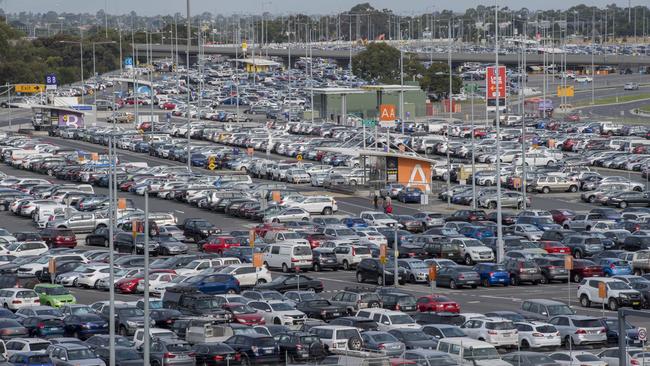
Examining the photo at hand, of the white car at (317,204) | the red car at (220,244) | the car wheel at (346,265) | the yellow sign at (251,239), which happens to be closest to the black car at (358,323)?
the car wheel at (346,265)

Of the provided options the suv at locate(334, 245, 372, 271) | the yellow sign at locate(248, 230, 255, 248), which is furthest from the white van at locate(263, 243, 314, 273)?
the yellow sign at locate(248, 230, 255, 248)

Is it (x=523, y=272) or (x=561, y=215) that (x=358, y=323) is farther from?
(x=561, y=215)

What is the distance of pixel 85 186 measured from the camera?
7838cm

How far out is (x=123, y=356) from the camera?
3288 centimetres

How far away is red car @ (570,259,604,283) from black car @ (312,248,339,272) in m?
9.87

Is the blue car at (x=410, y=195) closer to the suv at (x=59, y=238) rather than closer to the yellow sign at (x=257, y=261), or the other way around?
the suv at (x=59, y=238)

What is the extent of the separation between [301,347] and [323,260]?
20.6m

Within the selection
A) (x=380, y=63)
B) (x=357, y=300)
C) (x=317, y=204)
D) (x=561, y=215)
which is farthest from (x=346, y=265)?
(x=380, y=63)

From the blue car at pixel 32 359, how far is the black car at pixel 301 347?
5874mm

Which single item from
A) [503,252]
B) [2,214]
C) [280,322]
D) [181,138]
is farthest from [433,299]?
[181,138]

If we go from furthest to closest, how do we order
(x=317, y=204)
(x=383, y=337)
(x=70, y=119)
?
(x=70, y=119)
(x=317, y=204)
(x=383, y=337)

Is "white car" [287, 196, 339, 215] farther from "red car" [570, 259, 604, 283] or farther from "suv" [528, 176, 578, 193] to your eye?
"red car" [570, 259, 604, 283]

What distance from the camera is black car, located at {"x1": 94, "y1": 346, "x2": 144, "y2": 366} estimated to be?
32344 mm

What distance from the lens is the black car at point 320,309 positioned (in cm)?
4159
